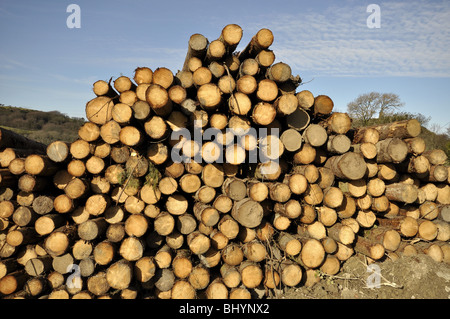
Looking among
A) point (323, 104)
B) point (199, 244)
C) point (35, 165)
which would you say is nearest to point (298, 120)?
point (323, 104)

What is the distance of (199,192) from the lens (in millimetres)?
3762

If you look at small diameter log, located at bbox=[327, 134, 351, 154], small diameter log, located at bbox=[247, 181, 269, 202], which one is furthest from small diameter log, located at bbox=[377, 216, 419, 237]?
small diameter log, located at bbox=[247, 181, 269, 202]

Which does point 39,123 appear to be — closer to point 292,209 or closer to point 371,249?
point 292,209

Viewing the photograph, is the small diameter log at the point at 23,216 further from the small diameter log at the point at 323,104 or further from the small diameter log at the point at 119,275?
the small diameter log at the point at 323,104

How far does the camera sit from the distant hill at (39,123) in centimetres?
2266

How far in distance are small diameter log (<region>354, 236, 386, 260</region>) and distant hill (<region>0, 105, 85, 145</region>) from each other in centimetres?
2362

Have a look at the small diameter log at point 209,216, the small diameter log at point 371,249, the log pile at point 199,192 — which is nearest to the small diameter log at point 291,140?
the log pile at point 199,192

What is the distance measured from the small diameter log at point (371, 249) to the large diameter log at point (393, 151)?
1.32m

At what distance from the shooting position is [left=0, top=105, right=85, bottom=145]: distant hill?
22656 millimetres

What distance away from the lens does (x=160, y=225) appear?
361 centimetres

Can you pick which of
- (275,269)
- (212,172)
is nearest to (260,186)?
(212,172)

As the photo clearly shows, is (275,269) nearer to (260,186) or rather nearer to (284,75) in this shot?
(260,186)

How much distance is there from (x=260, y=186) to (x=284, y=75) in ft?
5.63

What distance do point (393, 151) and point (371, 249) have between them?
1548 mm
